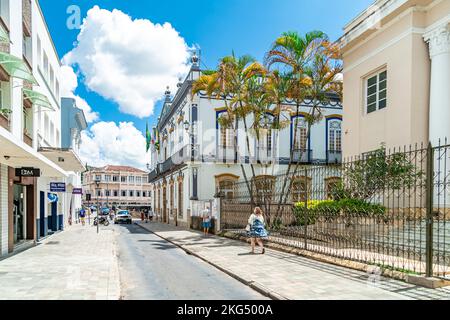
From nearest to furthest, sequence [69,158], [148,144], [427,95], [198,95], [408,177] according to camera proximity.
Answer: [408,177]
[427,95]
[69,158]
[198,95]
[148,144]

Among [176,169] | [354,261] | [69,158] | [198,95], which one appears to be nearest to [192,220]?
[176,169]

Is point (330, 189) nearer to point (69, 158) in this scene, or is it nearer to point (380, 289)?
point (380, 289)

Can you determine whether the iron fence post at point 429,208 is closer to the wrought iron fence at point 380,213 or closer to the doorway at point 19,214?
the wrought iron fence at point 380,213

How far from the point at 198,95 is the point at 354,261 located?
59.0 ft

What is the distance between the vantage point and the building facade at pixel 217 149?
25.9 meters

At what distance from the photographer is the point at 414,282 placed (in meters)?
7.65

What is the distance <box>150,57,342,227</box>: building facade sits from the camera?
2586cm

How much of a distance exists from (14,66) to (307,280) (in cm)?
985

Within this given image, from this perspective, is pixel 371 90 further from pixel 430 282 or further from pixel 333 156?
pixel 333 156

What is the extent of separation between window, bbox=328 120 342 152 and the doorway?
2015 cm

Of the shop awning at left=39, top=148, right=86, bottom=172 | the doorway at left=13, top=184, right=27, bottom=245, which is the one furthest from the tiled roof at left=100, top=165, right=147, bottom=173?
the doorway at left=13, top=184, right=27, bottom=245

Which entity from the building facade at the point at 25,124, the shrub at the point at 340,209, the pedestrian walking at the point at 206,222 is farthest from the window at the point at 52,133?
the shrub at the point at 340,209

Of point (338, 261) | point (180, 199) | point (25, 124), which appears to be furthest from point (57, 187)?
point (338, 261)
